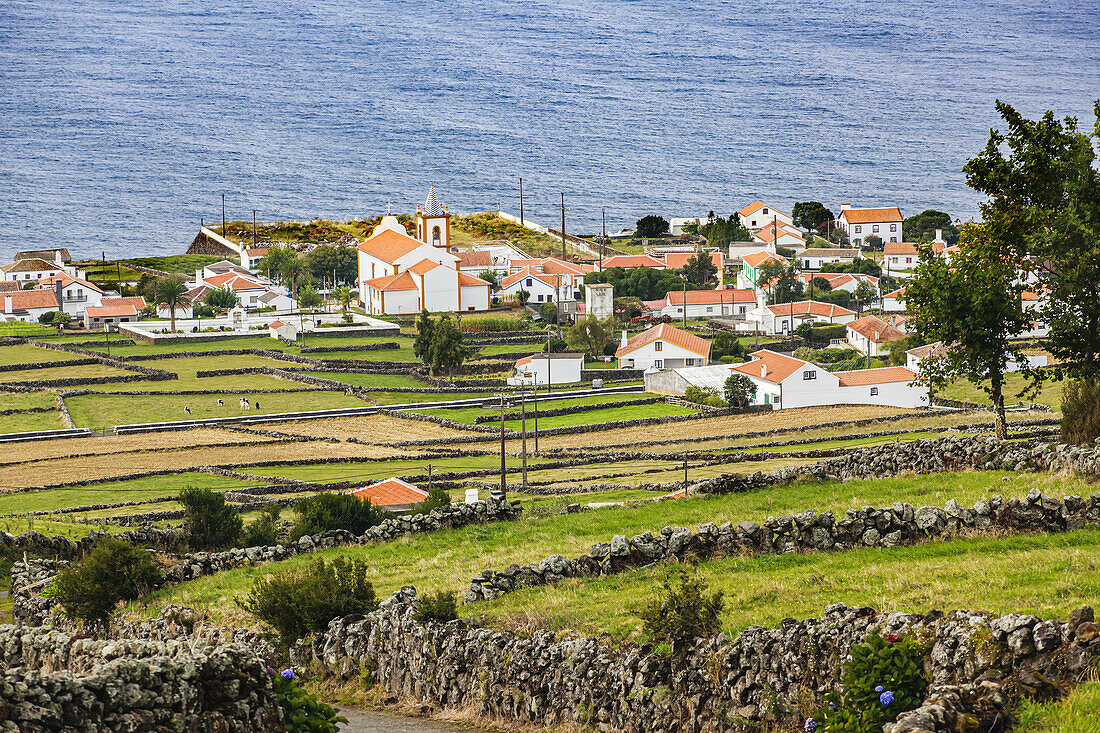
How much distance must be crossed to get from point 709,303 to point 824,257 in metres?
30.0

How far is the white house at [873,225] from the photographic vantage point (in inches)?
5030

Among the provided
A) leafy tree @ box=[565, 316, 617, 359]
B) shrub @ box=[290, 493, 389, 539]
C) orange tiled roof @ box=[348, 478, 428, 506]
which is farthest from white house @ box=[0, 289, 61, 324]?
shrub @ box=[290, 493, 389, 539]

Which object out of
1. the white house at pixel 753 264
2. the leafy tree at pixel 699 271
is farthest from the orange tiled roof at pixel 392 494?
the leafy tree at pixel 699 271

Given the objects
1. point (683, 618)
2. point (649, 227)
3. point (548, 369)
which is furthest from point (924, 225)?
point (683, 618)

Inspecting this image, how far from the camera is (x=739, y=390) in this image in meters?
56.5

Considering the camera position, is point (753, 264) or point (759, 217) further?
point (759, 217)

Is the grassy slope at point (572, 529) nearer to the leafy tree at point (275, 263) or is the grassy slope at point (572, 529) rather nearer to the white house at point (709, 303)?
the white house at point (709, 303)

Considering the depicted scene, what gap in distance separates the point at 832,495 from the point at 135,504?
907 inches

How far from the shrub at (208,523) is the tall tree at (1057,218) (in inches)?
630

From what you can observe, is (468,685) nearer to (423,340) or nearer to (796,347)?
(423,340)

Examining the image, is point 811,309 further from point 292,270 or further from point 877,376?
point 292,270

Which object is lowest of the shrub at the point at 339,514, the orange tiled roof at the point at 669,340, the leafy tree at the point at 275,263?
the shrub at the point at 339,514

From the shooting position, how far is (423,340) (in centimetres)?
6338

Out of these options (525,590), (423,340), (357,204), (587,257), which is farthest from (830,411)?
(357,204)
